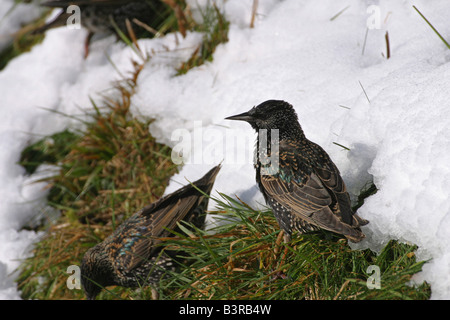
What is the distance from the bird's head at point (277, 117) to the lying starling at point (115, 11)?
2574 millimetres

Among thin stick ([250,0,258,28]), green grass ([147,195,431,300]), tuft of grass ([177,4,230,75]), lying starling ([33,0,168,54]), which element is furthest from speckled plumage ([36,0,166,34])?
green grass ([147,195,431,300])

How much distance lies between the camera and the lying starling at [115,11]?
17.7 feet

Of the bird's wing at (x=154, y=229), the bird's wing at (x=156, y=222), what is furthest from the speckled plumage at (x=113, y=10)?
the bird's wing at (x=154, y=229)

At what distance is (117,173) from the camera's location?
15.8ft

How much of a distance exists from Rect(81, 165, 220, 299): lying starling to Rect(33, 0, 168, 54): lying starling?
248 centimetres

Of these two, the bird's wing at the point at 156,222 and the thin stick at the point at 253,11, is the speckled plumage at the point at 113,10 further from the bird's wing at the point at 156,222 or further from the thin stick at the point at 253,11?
the bird's wing at the point at 156,222

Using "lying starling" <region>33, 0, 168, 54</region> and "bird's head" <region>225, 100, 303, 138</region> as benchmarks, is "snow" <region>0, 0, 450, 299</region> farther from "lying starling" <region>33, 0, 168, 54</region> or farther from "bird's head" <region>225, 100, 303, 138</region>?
"bird's head" <region>225, 100, 303, 138</region>

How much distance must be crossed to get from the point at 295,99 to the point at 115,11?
8.67 ft

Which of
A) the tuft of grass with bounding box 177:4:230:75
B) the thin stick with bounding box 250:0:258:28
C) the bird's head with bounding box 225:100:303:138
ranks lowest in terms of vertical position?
the bird's head with bounding box 225:100:303:138

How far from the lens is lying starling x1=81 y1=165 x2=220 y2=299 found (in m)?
3.77

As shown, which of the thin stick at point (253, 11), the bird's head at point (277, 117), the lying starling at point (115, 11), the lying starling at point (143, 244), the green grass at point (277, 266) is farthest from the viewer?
the lying starling at point (115, 11)

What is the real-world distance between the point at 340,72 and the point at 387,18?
77 cm
